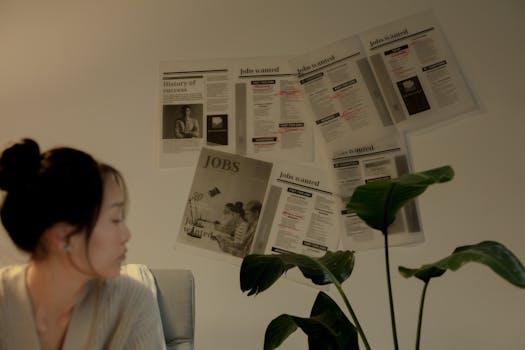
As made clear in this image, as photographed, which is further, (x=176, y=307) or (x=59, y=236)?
(x=176, y=307)

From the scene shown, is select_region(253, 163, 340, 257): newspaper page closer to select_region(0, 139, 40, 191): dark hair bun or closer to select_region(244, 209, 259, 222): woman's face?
select_region(244, 209, 259, 222): woman's face

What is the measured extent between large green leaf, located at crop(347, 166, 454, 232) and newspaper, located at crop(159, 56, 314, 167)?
0.60 metres

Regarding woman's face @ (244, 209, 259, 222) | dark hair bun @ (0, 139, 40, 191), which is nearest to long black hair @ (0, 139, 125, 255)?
dark hair bun @ (0, 139, 40, 191)

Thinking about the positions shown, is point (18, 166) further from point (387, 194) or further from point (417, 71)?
point (417, 71)

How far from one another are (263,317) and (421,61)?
99cm

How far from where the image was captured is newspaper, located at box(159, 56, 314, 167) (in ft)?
5.67

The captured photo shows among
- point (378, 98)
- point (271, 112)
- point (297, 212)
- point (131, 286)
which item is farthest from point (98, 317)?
point (378, 98)

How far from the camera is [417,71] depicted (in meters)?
1.69

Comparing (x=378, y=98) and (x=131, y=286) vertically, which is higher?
(x=378, y=98)

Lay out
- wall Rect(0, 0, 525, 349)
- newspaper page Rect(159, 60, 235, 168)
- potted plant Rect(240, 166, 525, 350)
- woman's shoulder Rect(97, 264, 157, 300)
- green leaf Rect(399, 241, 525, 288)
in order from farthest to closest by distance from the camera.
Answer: newspaper page Rect(159, 60, 235, 168)
wall Rect(0, 0, 525, 349)
woman's shoulder Rect(97, 264, 157, 300)
potted plant Rect(240, 166, 525, 350)
green leaf Rect(399, 241, 525, 288)

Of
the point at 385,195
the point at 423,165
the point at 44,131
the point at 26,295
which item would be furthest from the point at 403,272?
the point at 44,131

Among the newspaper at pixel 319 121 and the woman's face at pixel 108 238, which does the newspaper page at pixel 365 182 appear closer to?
the newspaper at pixel 319 121

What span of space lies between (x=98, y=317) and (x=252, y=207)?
64cm

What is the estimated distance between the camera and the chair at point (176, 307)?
131 centimetres
